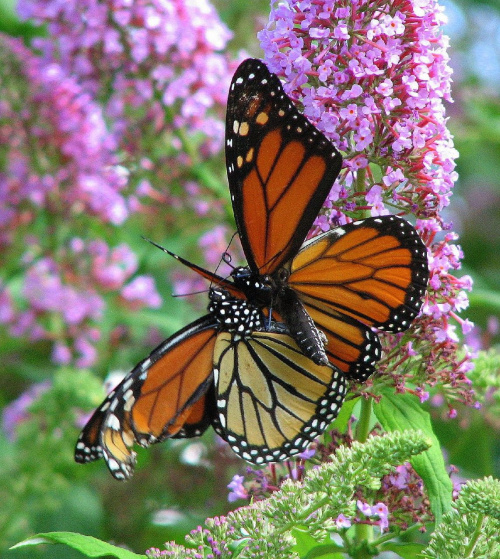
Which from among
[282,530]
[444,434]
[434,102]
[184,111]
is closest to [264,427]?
[282,530]

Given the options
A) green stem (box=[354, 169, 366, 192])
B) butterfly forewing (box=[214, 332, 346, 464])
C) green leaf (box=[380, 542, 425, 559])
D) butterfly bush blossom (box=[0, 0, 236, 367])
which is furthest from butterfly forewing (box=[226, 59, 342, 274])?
butterfly bush blossom (box=[0, 0, 236, 367])

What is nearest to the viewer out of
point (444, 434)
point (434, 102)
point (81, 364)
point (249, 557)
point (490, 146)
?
point (249, 557)

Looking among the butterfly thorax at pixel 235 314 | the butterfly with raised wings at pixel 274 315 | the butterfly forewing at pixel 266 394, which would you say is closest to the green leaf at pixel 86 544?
the butterfly with raised wings at pixel 274 315

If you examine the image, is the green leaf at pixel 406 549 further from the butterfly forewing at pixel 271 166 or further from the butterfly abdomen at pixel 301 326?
the butterfly forewing at pixel 271 166

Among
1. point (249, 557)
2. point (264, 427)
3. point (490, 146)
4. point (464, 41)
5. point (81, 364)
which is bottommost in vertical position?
point (249, 557)

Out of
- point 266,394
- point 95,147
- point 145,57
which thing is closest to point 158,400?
point 266,394

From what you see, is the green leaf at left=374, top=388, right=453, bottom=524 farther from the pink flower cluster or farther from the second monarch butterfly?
the pink flower cluster

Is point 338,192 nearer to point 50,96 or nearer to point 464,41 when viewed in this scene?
point 50,96
